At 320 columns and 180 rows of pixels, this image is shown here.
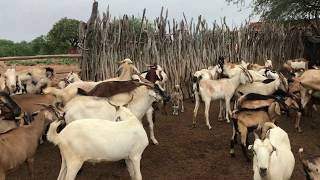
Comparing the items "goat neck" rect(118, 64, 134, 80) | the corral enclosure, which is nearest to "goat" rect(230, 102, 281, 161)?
the corral enclosure

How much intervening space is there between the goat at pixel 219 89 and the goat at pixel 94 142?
4.66m

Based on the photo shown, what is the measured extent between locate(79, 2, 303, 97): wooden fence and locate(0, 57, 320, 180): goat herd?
4.52ft

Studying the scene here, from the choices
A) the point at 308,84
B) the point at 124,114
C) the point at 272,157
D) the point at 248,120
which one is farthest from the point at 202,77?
the point at 272,157

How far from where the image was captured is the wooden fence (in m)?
13.3

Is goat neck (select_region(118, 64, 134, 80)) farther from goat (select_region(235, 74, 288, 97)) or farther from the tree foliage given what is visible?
the tree foliage

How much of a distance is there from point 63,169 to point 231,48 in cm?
1149

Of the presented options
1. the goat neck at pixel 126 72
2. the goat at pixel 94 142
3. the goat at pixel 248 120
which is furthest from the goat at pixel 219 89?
the goat at pixel 94 142

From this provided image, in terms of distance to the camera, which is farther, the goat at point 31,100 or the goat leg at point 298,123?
the goat leg at point 298,123

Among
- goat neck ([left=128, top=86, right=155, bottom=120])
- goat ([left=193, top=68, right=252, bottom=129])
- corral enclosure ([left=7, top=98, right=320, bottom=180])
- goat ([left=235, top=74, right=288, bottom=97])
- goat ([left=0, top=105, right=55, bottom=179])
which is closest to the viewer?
goat ([left=0, top=105, right=55, bottom=179])

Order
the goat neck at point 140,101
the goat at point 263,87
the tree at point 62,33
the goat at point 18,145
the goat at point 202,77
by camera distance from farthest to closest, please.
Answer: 1. the tree at point 62,33
2. the goat at point 263,87
3. the goat at point 202,77
4. the goat neck at point 140,101
5. the goat at point 18,145

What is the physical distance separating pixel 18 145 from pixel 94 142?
1132 millimetres

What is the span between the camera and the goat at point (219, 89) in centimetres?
1171

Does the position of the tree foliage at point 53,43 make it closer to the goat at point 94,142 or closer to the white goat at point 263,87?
the white goat at point 263,87

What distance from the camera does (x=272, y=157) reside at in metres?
6.81
